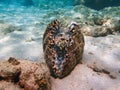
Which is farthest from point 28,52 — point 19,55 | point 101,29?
point 101,29

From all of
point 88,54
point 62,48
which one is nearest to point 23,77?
point 62,48

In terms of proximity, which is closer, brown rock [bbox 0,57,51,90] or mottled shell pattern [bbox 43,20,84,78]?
brown rock [bbox 0,57,51,90]

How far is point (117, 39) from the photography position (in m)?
6.64

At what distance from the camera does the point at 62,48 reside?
13.9ft

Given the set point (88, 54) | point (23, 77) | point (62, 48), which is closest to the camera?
point (23, 77)

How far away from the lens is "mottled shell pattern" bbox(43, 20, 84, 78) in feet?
13.3

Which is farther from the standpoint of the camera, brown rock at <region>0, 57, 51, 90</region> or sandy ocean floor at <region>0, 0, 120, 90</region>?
sandy ocean floor at <region>0, 0, 120, 90</region>

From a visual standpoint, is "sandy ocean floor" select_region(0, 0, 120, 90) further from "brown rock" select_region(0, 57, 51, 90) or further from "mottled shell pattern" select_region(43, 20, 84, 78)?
A: "brown rock" select_region(0, 57, 51, 90)

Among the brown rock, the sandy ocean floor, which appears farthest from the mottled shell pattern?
the brown rock

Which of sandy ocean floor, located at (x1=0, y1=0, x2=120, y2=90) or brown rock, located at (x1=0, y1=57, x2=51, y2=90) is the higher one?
brown rock, located at (x1=0, y1=57, x2=51, y2=90)

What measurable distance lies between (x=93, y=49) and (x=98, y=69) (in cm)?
114

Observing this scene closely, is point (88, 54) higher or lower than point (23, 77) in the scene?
lower

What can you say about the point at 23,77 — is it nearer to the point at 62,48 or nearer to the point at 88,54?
the point at 62,48

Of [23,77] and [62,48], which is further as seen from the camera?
[62,48]
